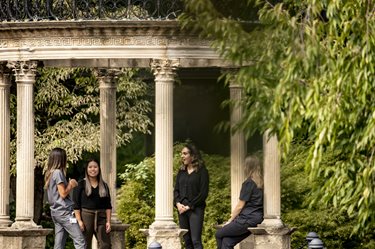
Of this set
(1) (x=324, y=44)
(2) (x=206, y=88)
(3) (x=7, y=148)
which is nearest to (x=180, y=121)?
(2) (x=206, y=88)

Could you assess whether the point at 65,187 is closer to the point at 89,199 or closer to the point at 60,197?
the point at 60,197

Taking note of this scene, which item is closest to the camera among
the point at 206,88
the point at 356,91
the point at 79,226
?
the point at 356,91

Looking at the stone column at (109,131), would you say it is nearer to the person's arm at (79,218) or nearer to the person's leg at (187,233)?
the person's arm at (79,218)

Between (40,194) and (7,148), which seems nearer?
(7,148)

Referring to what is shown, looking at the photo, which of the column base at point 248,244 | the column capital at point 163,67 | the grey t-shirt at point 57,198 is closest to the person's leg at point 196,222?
the grey t-shirt at point 57,198

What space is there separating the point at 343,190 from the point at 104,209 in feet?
47.5

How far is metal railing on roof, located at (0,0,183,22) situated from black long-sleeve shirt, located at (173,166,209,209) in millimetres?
→ 4013

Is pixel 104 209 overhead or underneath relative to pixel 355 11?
underneath

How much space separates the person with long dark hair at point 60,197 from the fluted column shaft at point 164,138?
2.59 meters

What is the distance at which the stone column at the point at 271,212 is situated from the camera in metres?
50.2

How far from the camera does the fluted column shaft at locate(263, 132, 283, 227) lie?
166ft

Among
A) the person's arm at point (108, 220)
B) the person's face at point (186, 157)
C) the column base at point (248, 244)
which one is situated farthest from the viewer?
the column base at point (248, 244)

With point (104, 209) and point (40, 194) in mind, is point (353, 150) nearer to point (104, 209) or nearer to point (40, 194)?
point (104, 209)

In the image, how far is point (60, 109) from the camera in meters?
74.4
